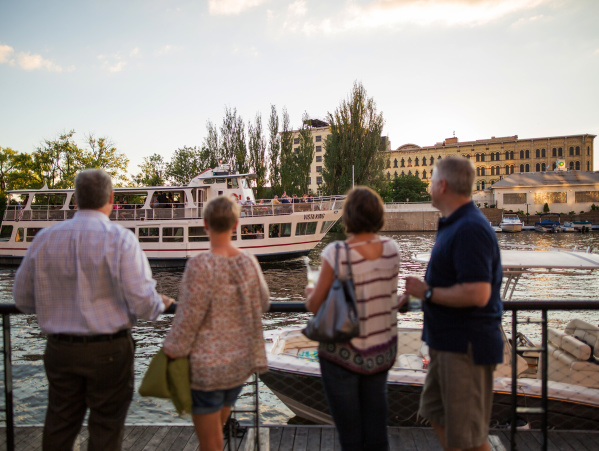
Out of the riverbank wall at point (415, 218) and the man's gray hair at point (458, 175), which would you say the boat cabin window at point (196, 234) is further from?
the riverbank wall at point (415, 218)

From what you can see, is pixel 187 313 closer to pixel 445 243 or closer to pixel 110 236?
pixel 110 236

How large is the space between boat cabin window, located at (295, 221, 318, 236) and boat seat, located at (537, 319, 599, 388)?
71.0 ft

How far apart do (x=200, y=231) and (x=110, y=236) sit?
2513 centimetres

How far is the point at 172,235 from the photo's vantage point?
26469mm

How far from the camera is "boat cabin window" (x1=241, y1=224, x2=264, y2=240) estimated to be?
26.4 meters

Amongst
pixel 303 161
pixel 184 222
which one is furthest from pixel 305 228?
pixel 303 161

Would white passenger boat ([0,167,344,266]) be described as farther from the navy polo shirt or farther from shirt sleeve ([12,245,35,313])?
the navy polo shirt

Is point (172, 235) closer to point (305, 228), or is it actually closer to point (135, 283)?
point (305, 228)

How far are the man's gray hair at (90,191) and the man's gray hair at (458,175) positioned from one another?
181 centimetres

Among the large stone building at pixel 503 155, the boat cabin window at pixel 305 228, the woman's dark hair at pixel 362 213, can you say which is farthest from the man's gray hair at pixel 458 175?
the large stone building at pixel 503 155

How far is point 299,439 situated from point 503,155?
103108 mm

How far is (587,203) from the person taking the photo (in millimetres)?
71312

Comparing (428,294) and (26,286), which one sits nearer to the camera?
(428,294)

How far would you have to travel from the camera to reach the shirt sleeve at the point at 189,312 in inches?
81.7
